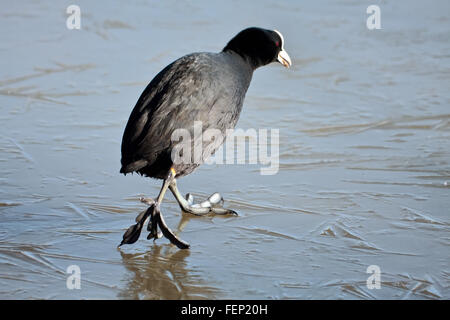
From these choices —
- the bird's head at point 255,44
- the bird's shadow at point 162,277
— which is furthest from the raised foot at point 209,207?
the bird's head at point 255,44

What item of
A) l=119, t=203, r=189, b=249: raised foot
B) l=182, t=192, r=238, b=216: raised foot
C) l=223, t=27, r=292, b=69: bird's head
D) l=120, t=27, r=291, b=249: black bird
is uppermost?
l=223, t=27, r=292, b=69: bird's head

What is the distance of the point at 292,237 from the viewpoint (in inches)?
153

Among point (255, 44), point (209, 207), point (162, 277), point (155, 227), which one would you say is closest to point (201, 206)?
point (209, 207)

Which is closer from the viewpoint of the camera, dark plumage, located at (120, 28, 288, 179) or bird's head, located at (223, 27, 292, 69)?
dark plumage, located at (120, 28, 288, 179)

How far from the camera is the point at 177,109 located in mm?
3797

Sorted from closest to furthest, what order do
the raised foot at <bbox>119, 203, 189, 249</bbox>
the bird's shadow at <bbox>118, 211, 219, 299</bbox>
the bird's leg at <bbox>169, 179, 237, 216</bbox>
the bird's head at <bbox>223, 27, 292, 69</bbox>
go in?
the bird's shadow at <bbox>118, 211, 219, 299</bbox>
the raised foot at <bbox>119, 203, 189, 249</bbox>
the bird's leg at <bbox>169, 179, 237, 216</bbox>
the bird's head at <bbox>223, 27, 292, 69</bbox>

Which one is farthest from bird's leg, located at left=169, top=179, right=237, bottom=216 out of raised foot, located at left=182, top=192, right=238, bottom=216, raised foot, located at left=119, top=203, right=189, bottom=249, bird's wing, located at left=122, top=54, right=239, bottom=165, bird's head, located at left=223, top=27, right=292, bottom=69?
bird's head, located at left=223, top=27, right=292, bottom=69

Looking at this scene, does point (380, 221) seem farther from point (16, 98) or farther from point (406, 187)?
point (16, 98)

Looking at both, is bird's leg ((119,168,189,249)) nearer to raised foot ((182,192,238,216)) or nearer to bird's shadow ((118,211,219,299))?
bird's shadow ((118,211,219,299))

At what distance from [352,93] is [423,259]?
125 inches

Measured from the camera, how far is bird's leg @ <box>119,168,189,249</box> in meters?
3.74

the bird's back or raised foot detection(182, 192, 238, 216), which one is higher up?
the bird's back

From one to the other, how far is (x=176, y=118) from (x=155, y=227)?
605 mm

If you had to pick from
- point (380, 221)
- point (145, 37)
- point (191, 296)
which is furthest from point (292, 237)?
point (145, 37)
